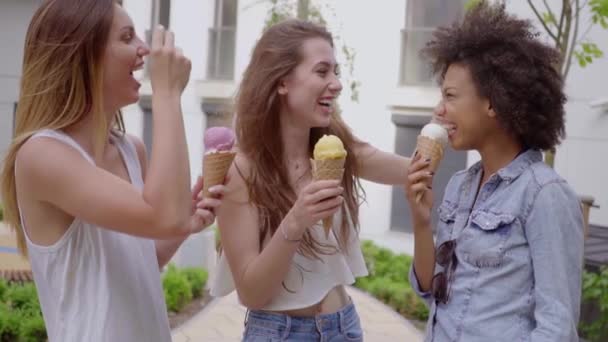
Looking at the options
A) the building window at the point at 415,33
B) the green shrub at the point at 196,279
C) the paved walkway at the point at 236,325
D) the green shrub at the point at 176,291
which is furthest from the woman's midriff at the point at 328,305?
the building window at the point at 415,33

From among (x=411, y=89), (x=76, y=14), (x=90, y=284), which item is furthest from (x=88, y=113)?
(x=411, y=89)

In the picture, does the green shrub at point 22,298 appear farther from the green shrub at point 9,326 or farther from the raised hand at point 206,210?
the raised hand at point 206,210

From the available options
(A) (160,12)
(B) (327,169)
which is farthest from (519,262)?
(A) (160,12)

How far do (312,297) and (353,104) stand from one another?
9.90m

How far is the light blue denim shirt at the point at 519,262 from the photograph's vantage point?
1.85 metres

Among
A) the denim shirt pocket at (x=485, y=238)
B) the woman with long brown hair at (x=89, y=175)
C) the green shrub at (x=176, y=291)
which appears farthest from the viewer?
the green shrub at (x=176, y=291)

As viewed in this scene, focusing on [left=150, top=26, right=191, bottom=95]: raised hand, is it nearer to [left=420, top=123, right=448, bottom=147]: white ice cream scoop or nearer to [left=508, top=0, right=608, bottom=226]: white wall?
[left=420, top=123, right=448, bottom=147]: white ice cream scoop

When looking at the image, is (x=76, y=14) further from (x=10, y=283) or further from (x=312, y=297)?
(x=10, y=283)

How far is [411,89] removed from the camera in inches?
460

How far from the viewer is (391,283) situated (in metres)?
8.06

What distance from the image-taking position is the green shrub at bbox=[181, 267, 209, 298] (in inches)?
296

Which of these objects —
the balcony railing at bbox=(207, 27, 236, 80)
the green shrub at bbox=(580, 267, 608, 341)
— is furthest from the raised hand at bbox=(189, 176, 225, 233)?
the balcony railing at bbox=(207, 27, 236, 80)

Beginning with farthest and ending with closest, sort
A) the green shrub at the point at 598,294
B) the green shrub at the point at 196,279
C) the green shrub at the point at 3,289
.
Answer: the green shrub at the point at 196,279
the green shrub at the point at 3,289
the green shrub at the point at 598,294

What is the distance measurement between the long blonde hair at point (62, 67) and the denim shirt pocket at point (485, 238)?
1.04m
